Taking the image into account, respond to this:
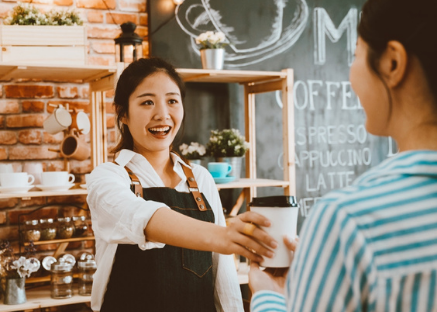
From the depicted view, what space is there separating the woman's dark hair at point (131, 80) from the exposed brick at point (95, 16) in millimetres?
1245

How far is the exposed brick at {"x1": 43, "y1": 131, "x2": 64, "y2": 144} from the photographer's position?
111 inches

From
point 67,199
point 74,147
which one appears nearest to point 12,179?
point 74,147

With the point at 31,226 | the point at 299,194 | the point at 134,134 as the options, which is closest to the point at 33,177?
the point at 31,226

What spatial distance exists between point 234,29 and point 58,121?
51.5 inches

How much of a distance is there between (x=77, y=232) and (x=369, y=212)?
226 centimetres

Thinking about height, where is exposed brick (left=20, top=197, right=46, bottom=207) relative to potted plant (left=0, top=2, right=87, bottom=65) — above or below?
below

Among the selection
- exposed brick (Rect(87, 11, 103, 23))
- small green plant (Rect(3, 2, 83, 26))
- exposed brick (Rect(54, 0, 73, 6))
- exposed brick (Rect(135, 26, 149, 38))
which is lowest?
small green plant (Rect(3, 2, 83, 26))

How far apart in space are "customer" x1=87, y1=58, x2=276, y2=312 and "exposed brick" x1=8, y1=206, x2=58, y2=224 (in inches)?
46.3

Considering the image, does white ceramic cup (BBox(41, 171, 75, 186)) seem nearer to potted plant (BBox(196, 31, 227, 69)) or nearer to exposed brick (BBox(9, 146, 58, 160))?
exposed brick (BBox(9, 146, 58, 160))

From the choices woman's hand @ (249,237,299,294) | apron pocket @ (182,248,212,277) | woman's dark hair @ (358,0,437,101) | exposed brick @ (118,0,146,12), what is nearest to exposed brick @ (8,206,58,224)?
exposed brick @ (118,0,146,12)

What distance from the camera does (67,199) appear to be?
287cm

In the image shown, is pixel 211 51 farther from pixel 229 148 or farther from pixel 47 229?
pixel 47 229

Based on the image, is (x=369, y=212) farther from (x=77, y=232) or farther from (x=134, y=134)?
(x=77, y=232)

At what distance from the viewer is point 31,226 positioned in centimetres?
260
